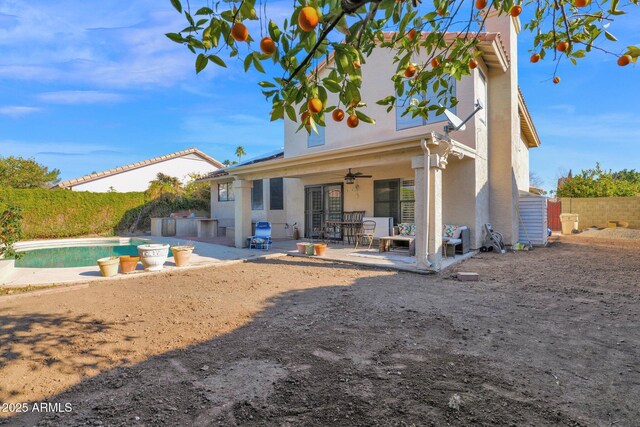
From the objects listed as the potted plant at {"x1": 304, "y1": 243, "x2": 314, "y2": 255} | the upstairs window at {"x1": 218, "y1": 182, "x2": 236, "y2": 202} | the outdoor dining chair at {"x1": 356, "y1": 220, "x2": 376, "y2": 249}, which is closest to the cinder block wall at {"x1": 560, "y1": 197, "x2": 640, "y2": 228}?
the outdoor dining chair at {"x1": 356, "y1": 220, "x2": 376, "y2": 249}

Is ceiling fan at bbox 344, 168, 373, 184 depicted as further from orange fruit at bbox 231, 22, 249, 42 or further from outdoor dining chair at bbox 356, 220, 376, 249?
orange fruit at bbox 231, 22, 249, 42

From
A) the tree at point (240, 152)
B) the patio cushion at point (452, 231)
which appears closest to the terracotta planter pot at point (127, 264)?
the patio cushion at point (452, 231)

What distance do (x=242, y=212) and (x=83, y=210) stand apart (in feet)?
37.7

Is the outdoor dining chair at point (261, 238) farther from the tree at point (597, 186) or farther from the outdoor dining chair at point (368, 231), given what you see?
the tree at point (597, 186)

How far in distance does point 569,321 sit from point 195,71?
16.7ft

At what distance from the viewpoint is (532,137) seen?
16984 mm

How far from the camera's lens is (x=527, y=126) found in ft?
49.3

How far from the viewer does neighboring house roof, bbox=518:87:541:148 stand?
42.1 ft

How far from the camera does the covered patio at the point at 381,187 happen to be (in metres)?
7.16

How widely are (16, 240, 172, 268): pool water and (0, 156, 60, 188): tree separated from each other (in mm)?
18951

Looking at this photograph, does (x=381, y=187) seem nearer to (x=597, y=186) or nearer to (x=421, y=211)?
(x=421, y=211)

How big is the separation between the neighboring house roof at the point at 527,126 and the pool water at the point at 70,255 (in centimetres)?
1625

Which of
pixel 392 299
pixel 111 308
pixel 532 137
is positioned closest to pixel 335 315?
pixel 392 299

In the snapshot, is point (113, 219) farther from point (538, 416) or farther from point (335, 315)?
point (538, 416)
